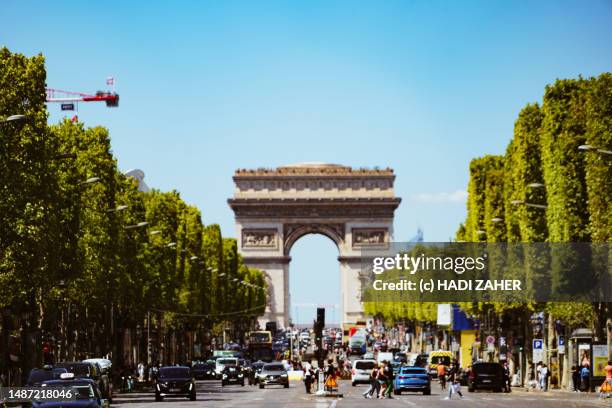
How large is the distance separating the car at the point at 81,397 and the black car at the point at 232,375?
Answer: 6417 cm

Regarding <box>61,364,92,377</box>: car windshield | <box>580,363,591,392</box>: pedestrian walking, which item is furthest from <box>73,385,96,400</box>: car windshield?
<box>580,363,591,392</box>: pedestrian walking

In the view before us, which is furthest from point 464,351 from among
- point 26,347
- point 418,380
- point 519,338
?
point 26,347

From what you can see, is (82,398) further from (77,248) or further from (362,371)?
(362,371)

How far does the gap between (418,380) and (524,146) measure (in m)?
14.3

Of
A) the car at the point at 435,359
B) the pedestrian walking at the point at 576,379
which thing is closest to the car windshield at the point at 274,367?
the car at the point at 435,359

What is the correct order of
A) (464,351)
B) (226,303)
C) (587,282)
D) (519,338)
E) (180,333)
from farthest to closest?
1. (226,303)
2. (180,333)
3. (464,351)
4. (519,338)
5. (587,282)

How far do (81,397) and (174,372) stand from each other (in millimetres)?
36709

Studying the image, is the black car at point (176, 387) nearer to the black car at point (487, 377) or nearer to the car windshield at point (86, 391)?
the black car at point (487, 377)

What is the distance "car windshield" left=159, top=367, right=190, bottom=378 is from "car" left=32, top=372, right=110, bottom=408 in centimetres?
2942

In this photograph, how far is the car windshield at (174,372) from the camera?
72188 mm

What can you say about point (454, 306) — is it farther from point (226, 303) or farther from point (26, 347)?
point (26, 347)

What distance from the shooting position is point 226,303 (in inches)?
6531

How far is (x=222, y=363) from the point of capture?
11688 centimetres

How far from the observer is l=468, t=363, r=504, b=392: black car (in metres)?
85.4
